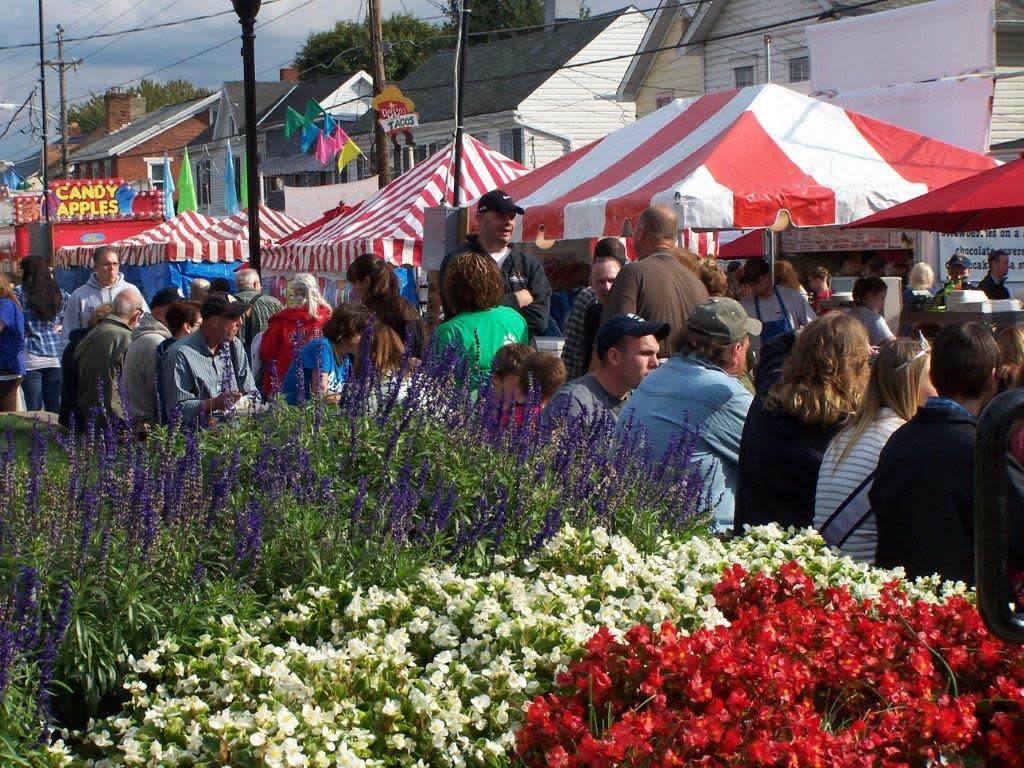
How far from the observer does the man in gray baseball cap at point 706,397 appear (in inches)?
209

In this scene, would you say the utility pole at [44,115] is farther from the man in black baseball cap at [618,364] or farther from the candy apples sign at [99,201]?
the man in black baseball cap at [618,364]

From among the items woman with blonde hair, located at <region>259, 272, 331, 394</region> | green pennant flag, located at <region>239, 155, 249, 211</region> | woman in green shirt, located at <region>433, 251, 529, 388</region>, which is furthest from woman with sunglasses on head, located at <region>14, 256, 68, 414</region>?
woman in green shirt, located at <region>433, 251, 529, 388</region>

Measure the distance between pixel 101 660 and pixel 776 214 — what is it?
8123 millimetres

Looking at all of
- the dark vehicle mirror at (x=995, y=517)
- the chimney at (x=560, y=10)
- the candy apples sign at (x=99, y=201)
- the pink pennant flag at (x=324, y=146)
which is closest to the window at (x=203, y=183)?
the candy apples sign at (x=99, y=201)

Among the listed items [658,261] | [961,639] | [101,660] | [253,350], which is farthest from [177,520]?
[253,350]

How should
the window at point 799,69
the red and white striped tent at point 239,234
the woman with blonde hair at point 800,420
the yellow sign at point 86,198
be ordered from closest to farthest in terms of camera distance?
the woman with blonde hair at point 800,420 → the red and white striped tent at point 239,234 → the window at point 799,69 → the yellow sign at point 86,198

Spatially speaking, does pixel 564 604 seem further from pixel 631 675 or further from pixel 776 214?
pixel 776 214

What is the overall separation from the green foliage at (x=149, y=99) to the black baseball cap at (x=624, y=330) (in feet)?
368

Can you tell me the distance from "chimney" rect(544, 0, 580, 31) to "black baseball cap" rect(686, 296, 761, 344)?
4408 centimetres

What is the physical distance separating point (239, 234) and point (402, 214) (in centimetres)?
1016

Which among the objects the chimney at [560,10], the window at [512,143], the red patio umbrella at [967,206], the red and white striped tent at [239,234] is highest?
the chimney at [560,10]

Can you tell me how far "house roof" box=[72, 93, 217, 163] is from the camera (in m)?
71.2

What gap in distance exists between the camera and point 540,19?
71625 mm

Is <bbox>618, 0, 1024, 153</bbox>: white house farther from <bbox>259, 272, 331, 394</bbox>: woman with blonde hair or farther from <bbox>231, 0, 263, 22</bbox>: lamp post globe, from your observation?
<bbox>231, 0, 263, 22</bbox>: lamp post globe
